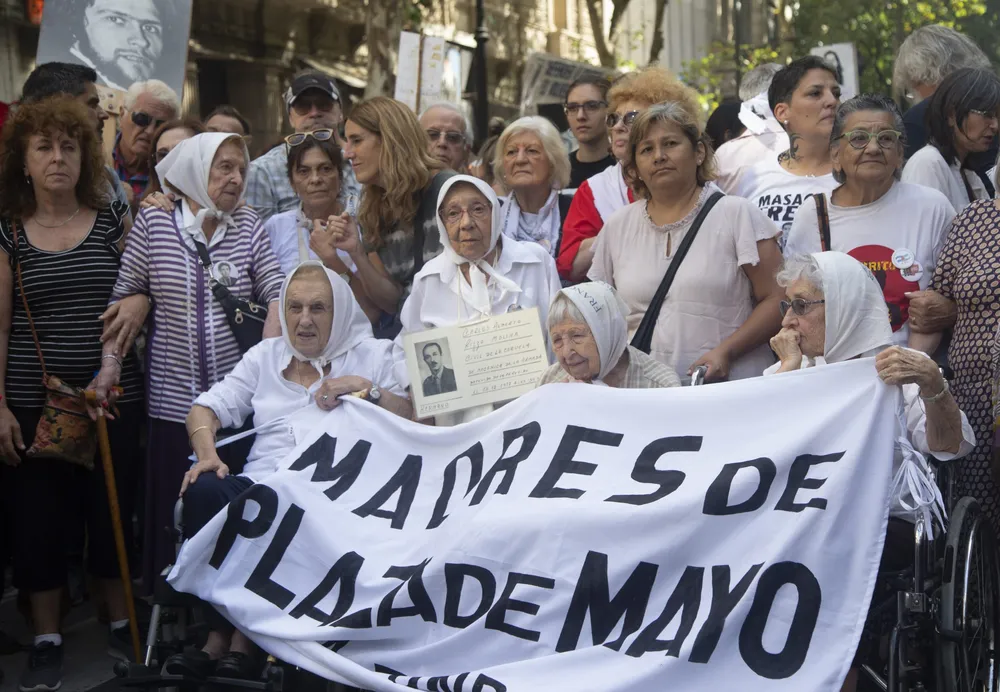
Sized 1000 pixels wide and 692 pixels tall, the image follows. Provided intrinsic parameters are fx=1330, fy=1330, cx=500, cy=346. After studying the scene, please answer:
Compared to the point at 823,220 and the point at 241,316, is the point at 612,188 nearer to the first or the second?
the point at 823,220

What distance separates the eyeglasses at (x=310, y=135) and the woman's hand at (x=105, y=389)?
4.60 feet

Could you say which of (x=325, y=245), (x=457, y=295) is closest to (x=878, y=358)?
(x=457, y=295)

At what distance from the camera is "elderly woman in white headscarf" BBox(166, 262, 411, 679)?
218 inches

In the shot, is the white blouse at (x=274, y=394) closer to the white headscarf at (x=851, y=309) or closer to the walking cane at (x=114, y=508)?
the walking cane at (x=114, y=508)

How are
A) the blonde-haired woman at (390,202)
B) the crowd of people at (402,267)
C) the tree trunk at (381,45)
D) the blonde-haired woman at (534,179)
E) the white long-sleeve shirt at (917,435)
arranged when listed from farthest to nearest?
1. the tree trunk at (381,45)
2. the blonde-haired woman at (534,179)
3. the blonde-haired woman at (390,202)
4. the crowd of people at (402,267)
5. the white long-sleeve shirt at (917,435)

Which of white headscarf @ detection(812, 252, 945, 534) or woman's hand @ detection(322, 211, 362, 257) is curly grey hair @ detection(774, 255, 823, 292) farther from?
woman's hand @ detection(322, 211, 362, 257)

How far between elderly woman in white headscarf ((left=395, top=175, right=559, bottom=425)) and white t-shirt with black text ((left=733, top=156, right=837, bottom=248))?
1.07m

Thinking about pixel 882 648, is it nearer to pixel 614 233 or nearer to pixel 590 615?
pixel 590 615

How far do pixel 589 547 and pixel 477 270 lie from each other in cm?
163

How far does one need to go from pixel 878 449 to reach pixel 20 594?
423cm

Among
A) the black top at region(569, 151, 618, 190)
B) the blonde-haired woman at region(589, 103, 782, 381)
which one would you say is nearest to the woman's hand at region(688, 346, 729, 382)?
the blonde-haired woman at region(589, 103, 782, 381)

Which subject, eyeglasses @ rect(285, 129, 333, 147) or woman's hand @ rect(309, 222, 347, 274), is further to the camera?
eyeglasses @ rect(285, 129, 333, 147)

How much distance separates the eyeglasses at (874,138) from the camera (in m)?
5.39

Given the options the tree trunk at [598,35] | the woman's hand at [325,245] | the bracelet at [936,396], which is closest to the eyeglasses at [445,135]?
the woman's hand at [325,245]
